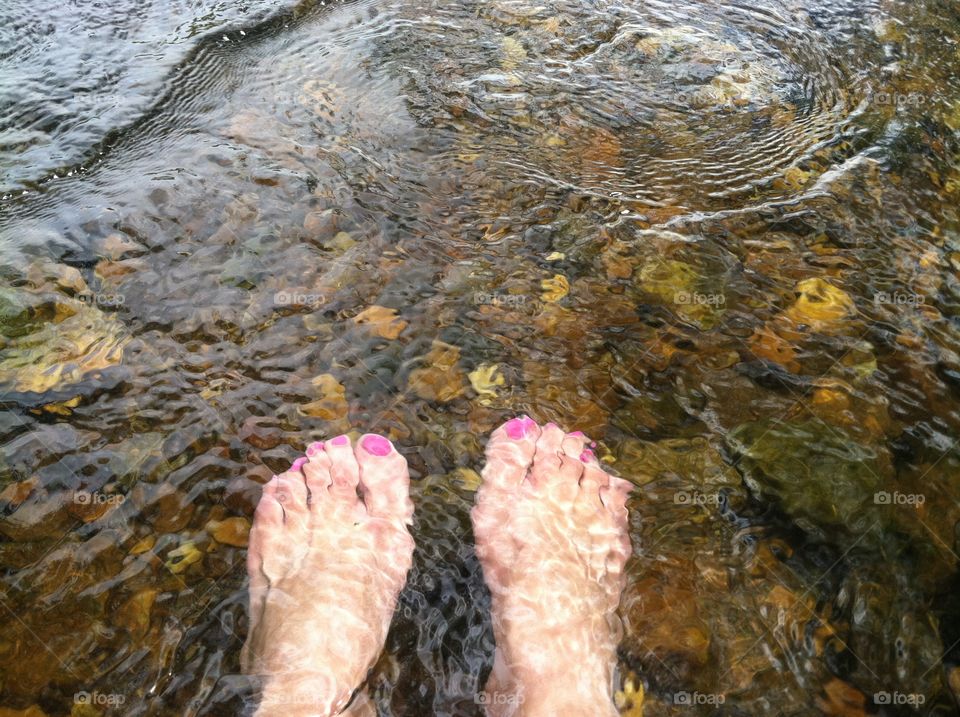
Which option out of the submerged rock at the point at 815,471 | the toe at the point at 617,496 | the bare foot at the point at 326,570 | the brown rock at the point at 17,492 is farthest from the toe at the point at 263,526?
the submerged rock at the point at 815,471

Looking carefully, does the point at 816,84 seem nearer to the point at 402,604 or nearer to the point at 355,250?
the point at 355,250

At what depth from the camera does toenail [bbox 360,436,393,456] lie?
278 centimetres

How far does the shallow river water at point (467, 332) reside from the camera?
2.25 meters

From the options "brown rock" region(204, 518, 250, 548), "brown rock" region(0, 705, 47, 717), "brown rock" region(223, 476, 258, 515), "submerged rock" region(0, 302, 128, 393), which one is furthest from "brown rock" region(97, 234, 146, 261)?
"brown rock" region(0, 705, 47, 717)

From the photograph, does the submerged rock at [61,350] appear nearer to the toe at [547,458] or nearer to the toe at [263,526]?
the toe at [263,526]

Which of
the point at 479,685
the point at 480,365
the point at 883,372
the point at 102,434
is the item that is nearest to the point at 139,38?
the point at 102,434

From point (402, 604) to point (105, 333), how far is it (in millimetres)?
1872

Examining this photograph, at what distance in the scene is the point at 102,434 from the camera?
2.55 meters

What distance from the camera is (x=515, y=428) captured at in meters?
2.88

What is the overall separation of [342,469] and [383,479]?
0.20 m

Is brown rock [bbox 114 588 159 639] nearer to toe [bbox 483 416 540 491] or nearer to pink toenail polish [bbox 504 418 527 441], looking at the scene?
toe [bbox 483 416 540 491]

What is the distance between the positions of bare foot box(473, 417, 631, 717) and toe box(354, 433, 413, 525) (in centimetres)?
34

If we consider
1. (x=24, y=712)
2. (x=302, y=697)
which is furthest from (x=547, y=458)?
(x=24, y=712)

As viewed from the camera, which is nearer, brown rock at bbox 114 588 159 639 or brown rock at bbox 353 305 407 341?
brown rock at bbox 114 588 159 639
